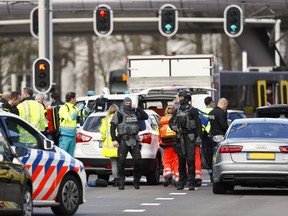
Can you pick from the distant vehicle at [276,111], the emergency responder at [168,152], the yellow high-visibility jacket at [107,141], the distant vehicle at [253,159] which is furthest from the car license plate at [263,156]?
the distant vehicle at [276,111]

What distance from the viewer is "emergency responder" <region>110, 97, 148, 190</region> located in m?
23.1

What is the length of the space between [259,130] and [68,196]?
530 cm

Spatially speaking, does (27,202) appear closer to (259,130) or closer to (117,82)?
(259,130)

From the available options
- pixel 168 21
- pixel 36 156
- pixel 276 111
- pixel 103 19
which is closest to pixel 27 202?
pixel 36 156

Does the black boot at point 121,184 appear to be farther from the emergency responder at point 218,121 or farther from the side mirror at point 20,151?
the side mirror at point 20,151

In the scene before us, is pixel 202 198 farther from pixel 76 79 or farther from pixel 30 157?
pixel 76 79

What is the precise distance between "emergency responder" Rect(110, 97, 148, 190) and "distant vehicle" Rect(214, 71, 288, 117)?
2694 centimetres

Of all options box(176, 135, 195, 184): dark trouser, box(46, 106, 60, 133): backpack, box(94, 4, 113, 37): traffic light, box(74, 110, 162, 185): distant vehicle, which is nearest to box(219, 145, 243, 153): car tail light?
box(176, 135, 195, 184): dark trouser

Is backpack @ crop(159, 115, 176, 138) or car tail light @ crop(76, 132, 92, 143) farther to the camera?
car tail light @ crop(76, 132, 92, 143)

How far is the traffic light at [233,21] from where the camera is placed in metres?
47.7

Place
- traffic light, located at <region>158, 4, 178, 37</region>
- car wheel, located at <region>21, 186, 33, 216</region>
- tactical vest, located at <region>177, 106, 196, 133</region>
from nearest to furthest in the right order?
car wheel, located at <region>21, 186, 33, 216</region> < tactical vest, located at <region>177, 106, 196, 133</region> < traffic light, located at <region>158, 4, 178, 37</region>

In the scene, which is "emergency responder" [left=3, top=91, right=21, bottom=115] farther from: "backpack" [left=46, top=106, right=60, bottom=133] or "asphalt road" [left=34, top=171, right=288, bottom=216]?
"asphalt road" [left=34, top=171, right=288, bottom=216]

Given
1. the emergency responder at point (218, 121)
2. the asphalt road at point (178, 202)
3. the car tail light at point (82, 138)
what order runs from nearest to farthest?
the asphalt road at point (178, 202) < the car tail light at point (82, 138) < the emergency responder at point (218, 121)

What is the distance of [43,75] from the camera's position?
3431cm
